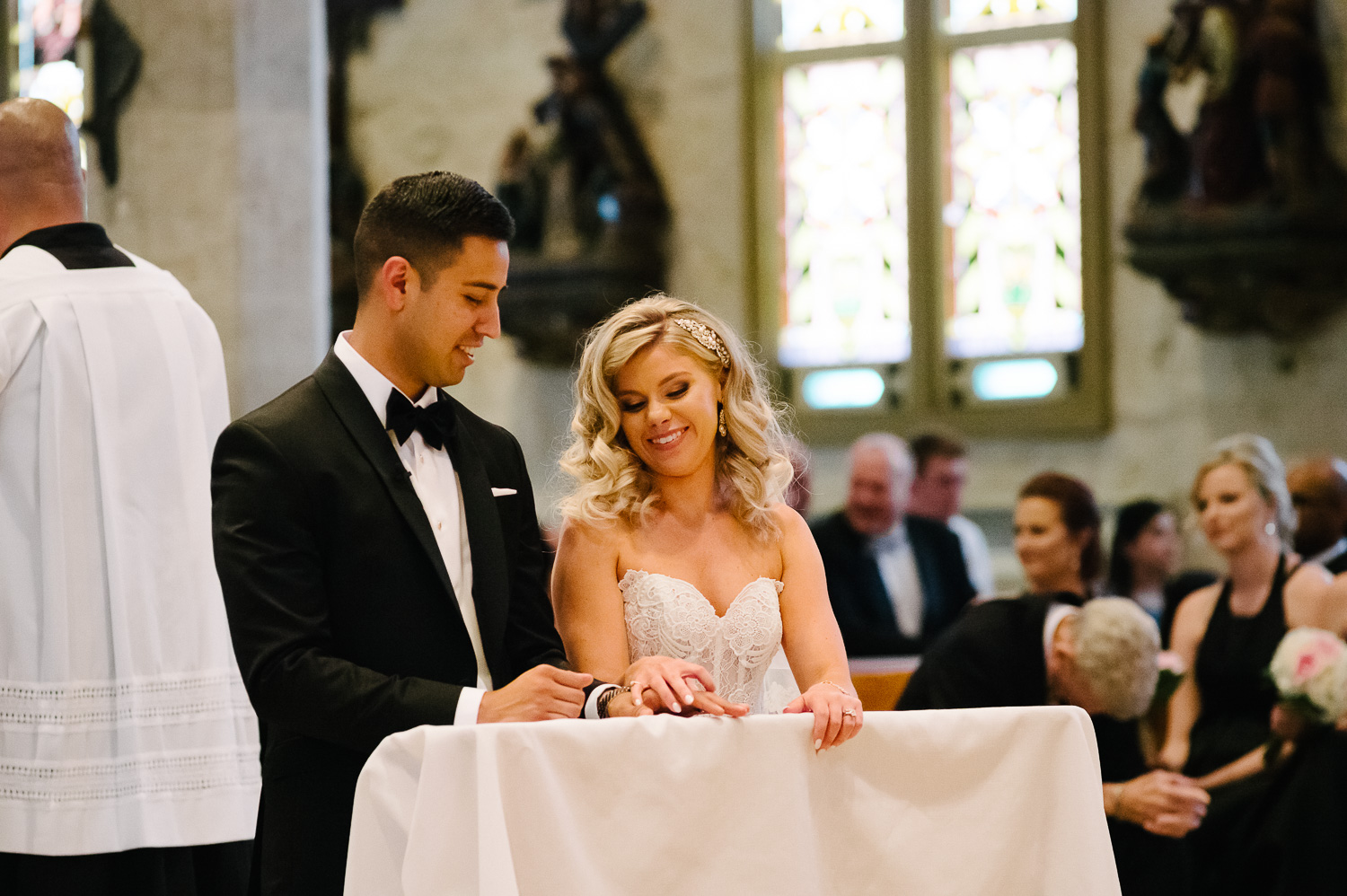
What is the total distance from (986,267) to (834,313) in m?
0.98

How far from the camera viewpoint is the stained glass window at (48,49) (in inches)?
327

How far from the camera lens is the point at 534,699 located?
2283 millimetres

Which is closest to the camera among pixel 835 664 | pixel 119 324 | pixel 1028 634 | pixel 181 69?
pixel 835 664

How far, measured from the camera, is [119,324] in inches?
127

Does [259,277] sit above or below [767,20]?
below

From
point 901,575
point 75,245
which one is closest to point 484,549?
point 75,245

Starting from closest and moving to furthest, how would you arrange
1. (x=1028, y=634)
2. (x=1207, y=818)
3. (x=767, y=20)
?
1. (x=1028, y=634)
2. (x=1207, y=818)
3. (x=767, y=20)

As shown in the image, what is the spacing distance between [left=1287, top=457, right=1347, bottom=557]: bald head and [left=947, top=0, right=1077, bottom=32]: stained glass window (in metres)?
4.06

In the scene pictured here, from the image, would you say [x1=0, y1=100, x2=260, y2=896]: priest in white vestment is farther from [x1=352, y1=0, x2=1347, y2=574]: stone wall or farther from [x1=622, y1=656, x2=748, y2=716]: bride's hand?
[x1=352, y1=0, x2=1347, y2=574]: stone wall

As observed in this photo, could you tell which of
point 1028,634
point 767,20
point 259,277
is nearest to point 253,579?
point 1028,634

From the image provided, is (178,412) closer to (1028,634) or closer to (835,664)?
(835,664)

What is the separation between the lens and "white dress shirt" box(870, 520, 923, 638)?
706 cm

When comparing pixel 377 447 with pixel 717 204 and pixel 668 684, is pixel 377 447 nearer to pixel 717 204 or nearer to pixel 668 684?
pixel 668 684

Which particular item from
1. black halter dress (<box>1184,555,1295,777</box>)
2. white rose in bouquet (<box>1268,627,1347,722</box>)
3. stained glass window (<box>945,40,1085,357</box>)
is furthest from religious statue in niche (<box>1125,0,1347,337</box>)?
white rose in bouquet (<box>1268,627,1347,722</box>)
